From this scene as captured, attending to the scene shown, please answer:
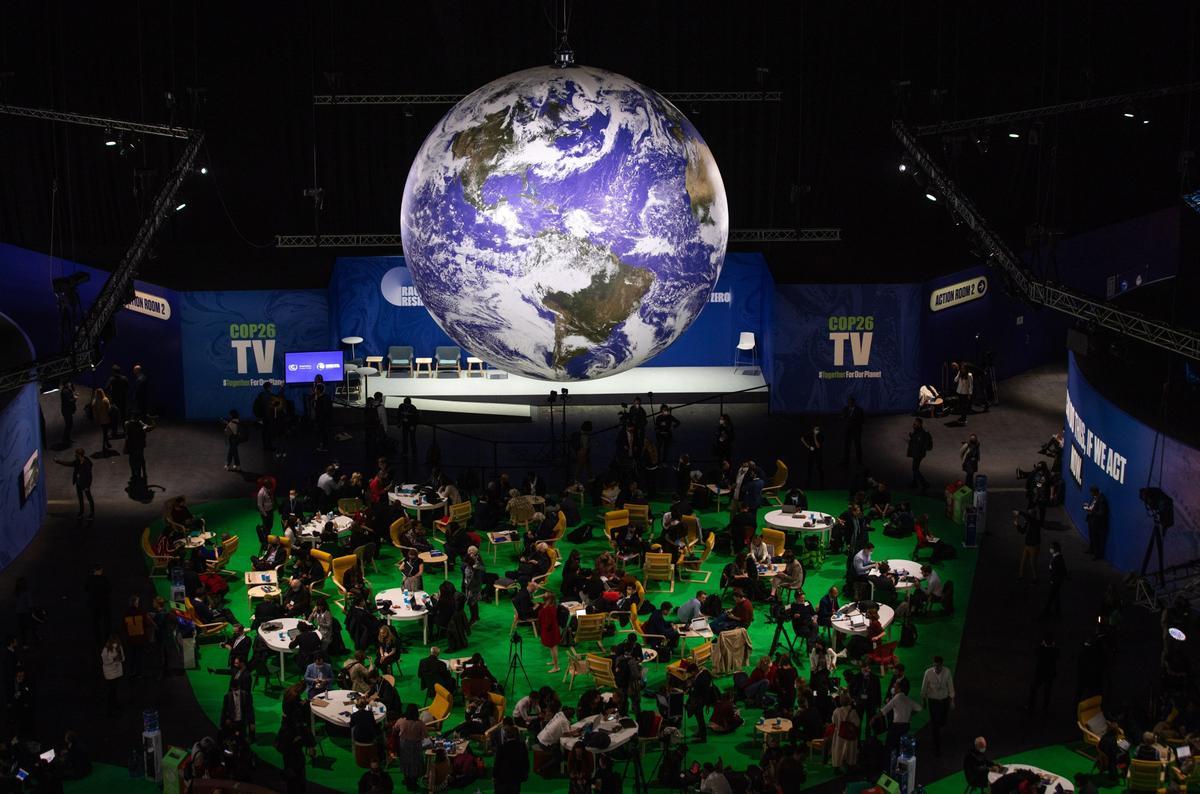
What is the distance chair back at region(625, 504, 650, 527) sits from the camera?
23047 mm

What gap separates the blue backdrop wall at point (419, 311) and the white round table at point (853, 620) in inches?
537

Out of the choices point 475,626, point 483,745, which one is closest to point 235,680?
point 483,745

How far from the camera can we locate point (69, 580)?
21.2 m

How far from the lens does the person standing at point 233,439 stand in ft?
85.3

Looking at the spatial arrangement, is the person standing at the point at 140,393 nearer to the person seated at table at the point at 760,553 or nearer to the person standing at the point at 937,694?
the person seated at table at the point at 760,553

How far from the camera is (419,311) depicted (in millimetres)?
32625

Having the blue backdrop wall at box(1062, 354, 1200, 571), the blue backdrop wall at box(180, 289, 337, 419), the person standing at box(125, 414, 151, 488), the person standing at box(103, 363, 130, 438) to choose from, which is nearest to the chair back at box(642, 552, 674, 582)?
the blue backdrop wall at box(1062, 354, 1200, 571)

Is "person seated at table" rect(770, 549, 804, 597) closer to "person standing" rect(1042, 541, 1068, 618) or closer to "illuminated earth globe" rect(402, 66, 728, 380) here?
"person standing" rect(1042, 541, 1068, 618)

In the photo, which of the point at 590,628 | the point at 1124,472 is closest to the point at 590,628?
the point at 590,628

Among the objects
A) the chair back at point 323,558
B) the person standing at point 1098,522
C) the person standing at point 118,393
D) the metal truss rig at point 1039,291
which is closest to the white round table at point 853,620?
the person standing at point 1098,522

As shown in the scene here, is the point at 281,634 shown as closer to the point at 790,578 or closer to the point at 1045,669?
the point at 790,578

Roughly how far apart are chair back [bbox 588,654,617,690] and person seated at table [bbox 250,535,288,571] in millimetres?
5748

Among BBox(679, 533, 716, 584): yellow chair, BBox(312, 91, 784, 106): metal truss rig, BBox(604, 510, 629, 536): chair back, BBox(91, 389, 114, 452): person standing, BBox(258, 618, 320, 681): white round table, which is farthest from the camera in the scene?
BBox(312, 91, 784, 106): metal truss rig

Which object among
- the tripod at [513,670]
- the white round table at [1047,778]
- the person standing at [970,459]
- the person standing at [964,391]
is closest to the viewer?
the white round table at [1047,778]
